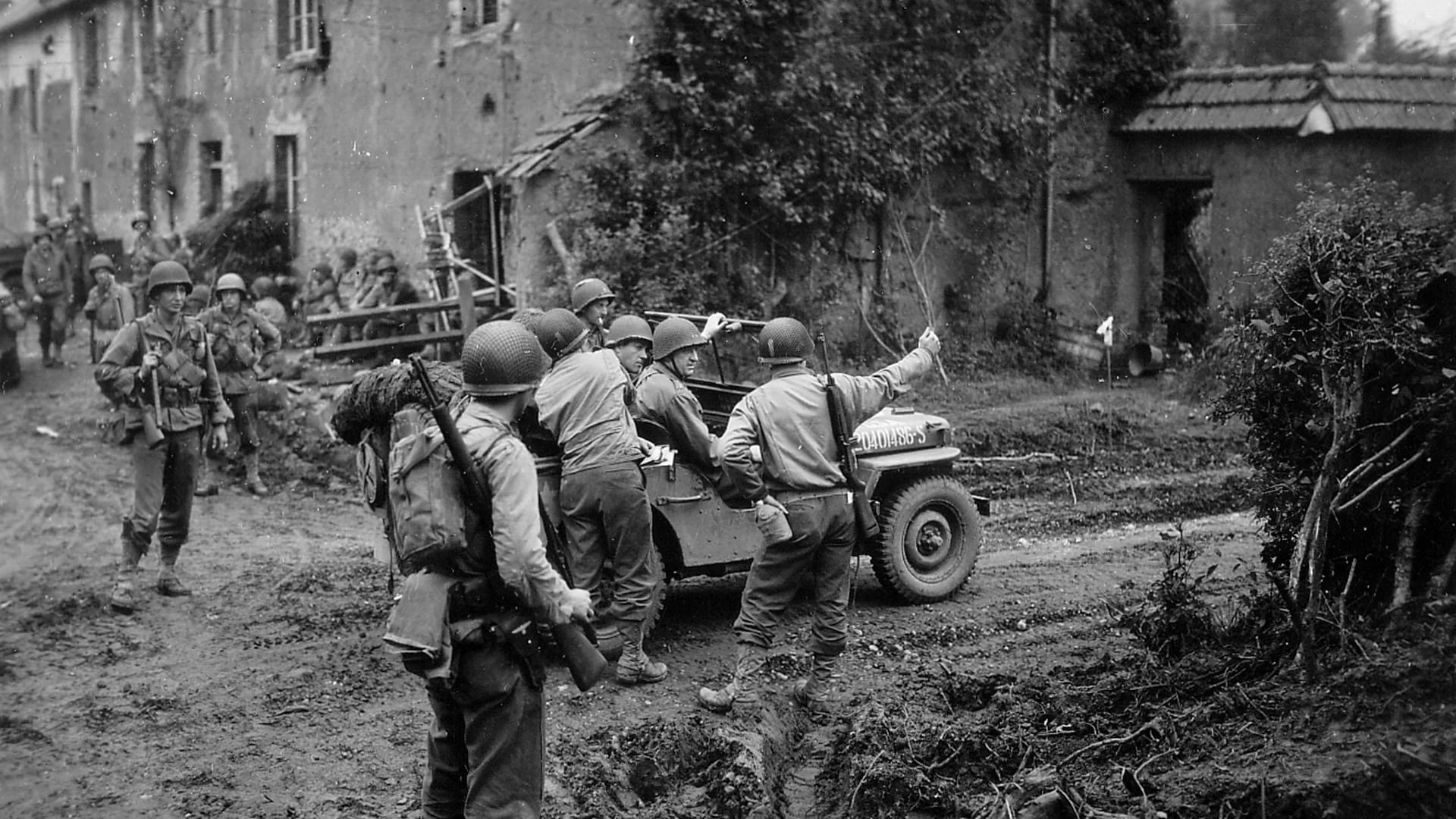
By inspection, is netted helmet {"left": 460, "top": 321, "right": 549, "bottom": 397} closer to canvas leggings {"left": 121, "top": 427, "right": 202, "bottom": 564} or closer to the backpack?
the backpack

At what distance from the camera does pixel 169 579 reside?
8289 millimetres

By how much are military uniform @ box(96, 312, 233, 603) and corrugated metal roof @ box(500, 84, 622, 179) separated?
512cm

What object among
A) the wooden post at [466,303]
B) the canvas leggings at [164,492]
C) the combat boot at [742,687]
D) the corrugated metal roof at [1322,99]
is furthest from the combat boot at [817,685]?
the corrugated metal roof at [1322,99]

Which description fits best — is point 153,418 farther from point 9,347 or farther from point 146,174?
point 146,174

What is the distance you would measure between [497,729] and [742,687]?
209 cm

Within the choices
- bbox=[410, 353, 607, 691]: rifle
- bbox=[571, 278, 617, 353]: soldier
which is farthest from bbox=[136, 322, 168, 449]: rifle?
bbox=[410, 353, 607, 691]: rifle

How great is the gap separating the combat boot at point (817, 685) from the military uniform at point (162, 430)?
14.1 ft

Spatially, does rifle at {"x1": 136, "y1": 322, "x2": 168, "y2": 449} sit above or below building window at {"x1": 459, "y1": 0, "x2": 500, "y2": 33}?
below

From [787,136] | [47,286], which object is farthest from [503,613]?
[47,286]

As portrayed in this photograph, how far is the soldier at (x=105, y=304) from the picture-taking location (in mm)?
14047

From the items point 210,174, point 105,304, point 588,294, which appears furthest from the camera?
point 210,174

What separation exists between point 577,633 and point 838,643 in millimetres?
2230

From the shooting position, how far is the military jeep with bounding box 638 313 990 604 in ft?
23.1

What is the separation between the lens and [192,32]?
2188 centimetres
